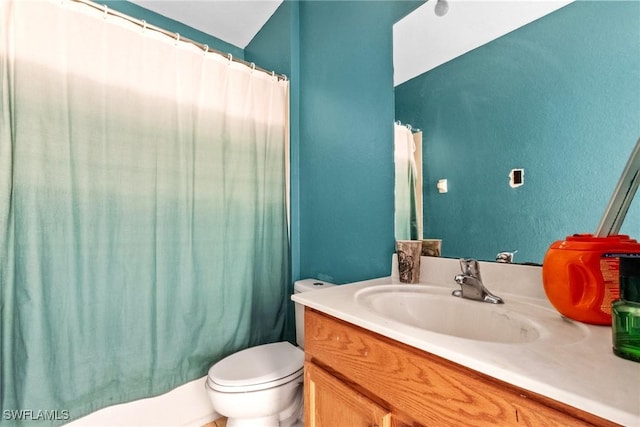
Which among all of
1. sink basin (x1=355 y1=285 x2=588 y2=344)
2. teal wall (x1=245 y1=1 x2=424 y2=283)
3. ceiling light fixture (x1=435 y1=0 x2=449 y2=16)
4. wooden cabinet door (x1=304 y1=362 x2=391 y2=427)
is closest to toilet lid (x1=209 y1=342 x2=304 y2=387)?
wooden cabinet door (x1=304 y1=362 x2=391 y2=427)

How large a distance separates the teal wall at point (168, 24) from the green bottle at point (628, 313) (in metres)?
2.47

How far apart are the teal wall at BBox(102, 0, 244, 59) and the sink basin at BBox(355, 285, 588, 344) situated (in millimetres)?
2125

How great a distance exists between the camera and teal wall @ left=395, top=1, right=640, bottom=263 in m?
0.69

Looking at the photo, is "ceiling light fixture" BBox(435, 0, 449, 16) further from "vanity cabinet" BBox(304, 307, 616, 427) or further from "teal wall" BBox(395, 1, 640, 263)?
"vanity cabinet" BBox(304, 307, 616, 427)

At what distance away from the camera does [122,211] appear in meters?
1.27

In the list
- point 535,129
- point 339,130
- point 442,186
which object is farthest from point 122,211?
point 535,129

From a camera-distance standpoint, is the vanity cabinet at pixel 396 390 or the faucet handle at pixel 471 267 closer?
the vanity cabinet at pixel 396 390

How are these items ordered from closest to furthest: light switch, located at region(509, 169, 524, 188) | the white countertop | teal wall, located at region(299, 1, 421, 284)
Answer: the white countertop
light switch, located at region(509, 169, 524, 188)
teal wall, located at region(299, 1, 421, 284)

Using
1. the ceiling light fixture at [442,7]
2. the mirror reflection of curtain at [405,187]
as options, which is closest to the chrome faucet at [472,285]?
Answer: the mirror reflection of curtain at [405,187]

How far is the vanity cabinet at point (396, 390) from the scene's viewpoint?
1.45 ft

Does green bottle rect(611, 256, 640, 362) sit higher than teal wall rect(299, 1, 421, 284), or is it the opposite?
teal wall rect(299, 1, 421, 284)

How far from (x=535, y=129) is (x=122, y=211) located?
1568 millimetres

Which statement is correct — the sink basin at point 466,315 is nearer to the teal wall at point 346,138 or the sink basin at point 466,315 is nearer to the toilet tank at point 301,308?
the teal wall at point 346,138

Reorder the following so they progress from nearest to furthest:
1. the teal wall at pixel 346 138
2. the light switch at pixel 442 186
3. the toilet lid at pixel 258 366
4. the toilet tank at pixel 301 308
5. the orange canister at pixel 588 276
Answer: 1. the orange canister at pixel 588 276
2. the light switch at pixel 442 186
3. the toilet lid at pixel 258 366
4. the teal wall at pixel 346 138
5. the toilet tank at pixel 301 308
